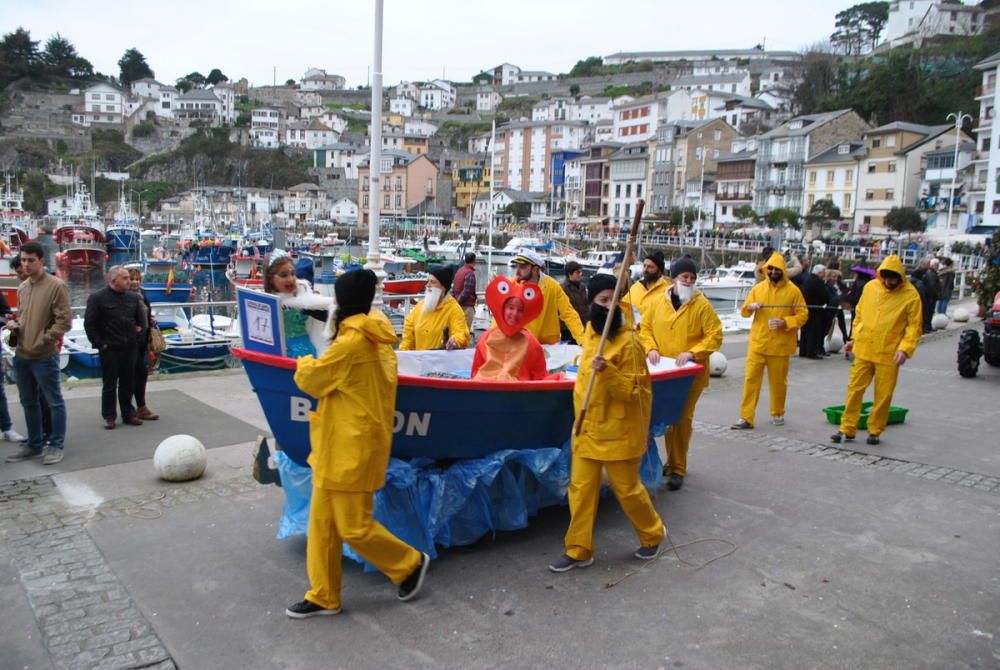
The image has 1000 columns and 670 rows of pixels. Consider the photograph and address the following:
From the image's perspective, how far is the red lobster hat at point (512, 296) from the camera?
5875 mm

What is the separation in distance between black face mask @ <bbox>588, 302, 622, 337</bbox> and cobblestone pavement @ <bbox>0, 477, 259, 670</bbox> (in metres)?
3.03

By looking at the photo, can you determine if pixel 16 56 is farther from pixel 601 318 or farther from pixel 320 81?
pixel 601 318

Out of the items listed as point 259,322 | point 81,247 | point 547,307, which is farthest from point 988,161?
point 81,247

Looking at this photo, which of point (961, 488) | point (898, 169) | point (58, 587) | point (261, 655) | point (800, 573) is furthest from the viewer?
point (898, 169)

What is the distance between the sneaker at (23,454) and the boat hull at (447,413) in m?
3.42

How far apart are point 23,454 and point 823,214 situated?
6111 centimetres

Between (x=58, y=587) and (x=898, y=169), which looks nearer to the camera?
(x=58, y=587)

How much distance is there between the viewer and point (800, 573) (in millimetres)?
5070

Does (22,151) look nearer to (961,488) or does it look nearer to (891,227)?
(891,227)

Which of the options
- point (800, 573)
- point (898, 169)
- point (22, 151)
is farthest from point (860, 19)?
point (800, 573)

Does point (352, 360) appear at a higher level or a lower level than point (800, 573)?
higher

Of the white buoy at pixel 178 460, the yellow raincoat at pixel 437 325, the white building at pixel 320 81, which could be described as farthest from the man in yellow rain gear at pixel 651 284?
the white building at pixel 320 81

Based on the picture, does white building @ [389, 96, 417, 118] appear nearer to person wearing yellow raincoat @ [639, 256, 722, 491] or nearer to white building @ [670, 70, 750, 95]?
white building @ [670, 70, 750, 95]

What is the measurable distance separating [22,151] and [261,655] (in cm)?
14294
